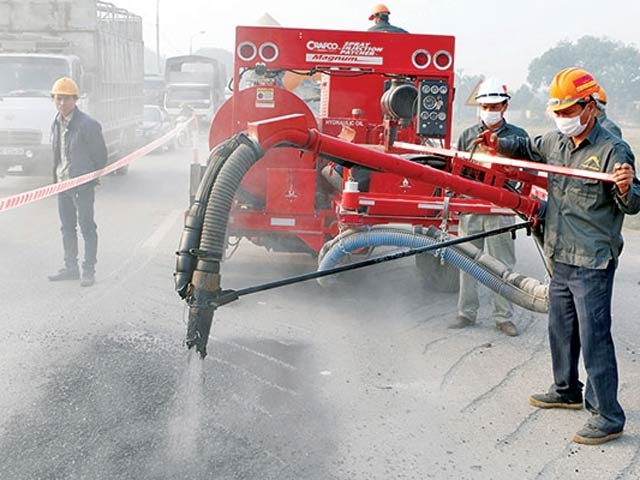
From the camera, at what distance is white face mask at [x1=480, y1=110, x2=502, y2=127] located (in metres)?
6.30

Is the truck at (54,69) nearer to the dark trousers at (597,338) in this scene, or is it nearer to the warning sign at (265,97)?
the warning sign at (265,97)

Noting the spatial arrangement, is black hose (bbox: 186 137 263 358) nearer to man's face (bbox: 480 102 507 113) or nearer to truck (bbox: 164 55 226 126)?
man's face (bbox: 480 102 507 113)

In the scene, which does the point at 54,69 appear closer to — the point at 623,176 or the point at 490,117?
the point at 490,117

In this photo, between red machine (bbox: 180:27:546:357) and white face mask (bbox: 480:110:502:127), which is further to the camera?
white face mask (bbox: 480:110:502:127)

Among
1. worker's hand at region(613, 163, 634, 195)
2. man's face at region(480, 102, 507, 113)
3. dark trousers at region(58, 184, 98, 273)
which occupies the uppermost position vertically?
man's face at region(480, 102, 507, 113)

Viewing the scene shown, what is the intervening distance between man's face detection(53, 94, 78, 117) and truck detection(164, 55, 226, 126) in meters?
24.9

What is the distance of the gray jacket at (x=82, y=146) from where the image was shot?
318 inches

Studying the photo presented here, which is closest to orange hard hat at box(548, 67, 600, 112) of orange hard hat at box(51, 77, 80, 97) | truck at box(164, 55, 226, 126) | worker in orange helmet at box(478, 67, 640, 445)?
worker in orange helmet at box(478, 67, 640, 445)

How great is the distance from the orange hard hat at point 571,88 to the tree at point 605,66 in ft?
191

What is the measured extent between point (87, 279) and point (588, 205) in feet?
16.0

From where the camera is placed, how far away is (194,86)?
35.8 meters

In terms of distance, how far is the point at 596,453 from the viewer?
4.39 metres

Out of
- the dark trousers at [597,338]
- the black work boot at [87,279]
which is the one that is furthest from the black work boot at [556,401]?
the black work boot at [87,279]

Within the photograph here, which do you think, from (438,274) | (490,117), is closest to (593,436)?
(490,117)
